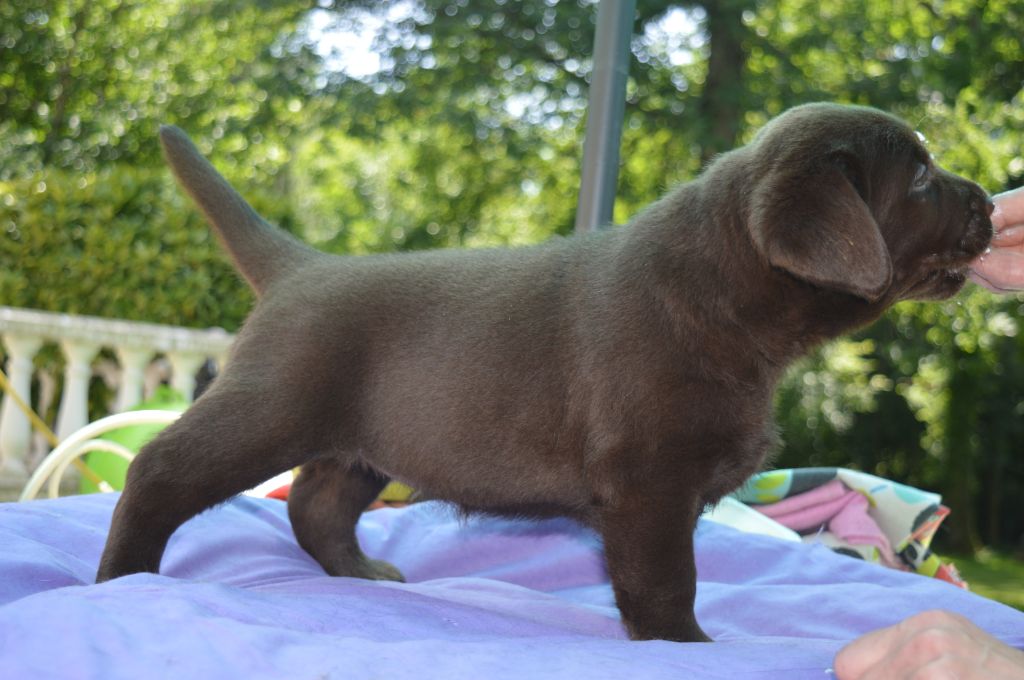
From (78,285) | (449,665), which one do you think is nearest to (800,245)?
(449,665)

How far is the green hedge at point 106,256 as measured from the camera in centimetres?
694

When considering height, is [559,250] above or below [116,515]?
above

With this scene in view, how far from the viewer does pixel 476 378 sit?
2492 mm

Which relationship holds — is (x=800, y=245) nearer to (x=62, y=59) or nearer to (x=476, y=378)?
(x=476, y=378)

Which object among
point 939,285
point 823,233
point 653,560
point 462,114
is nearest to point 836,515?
point 939,285

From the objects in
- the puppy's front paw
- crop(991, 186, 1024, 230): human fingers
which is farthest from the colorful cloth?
the puppy's front paw

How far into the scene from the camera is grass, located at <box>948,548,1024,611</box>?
9.38 metres

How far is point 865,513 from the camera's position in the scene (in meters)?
3.85

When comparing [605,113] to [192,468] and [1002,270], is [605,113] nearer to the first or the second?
[1002,270]

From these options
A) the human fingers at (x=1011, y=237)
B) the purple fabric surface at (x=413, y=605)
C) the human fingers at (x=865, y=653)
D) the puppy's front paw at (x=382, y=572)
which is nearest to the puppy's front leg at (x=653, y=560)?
the purple fabric surface at (x=413, y=605)

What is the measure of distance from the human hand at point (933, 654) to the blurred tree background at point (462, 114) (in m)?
5.90

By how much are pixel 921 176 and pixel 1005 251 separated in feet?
1.91

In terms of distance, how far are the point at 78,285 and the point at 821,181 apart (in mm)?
5966

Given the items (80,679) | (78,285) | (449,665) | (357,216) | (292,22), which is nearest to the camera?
(80,679)
